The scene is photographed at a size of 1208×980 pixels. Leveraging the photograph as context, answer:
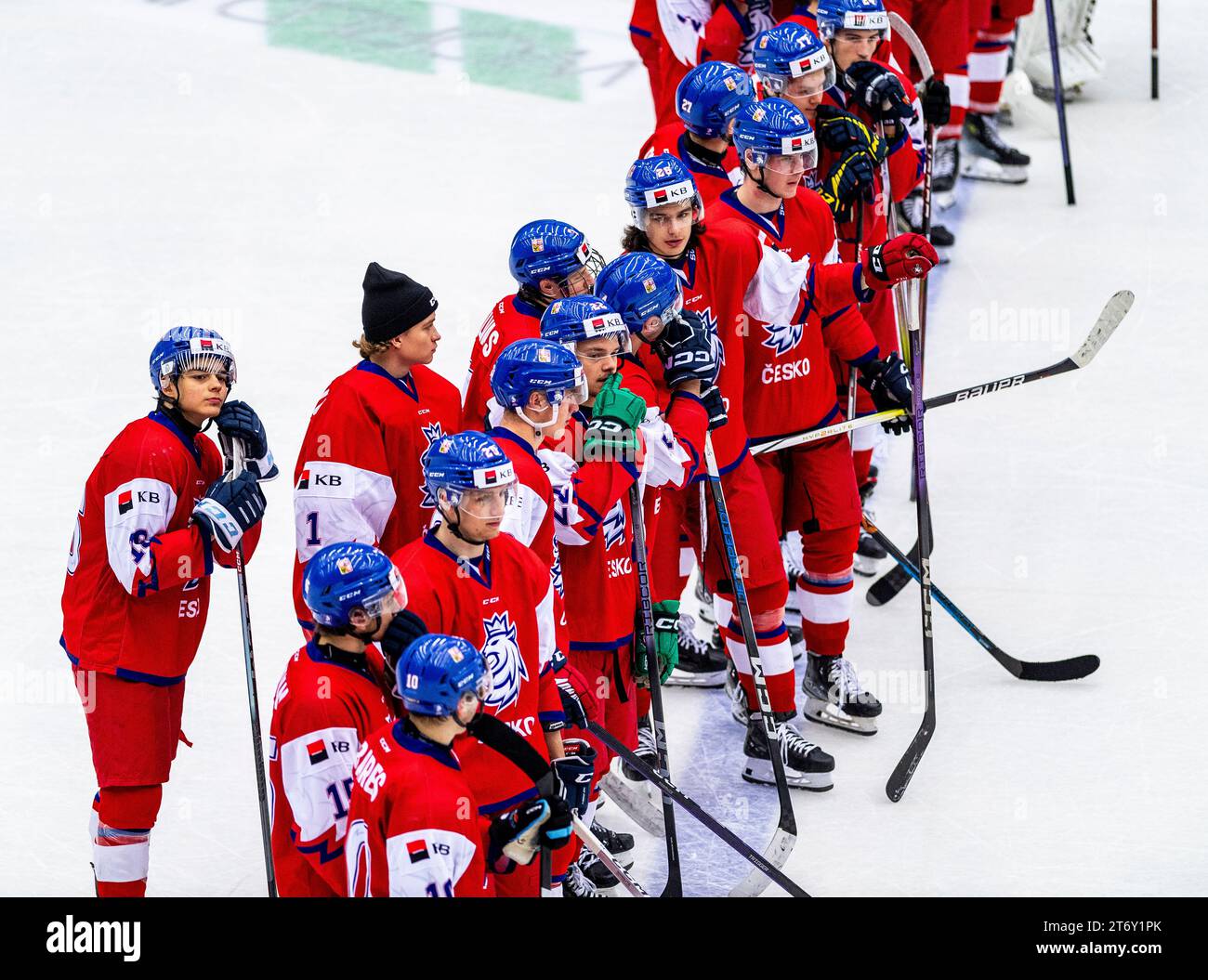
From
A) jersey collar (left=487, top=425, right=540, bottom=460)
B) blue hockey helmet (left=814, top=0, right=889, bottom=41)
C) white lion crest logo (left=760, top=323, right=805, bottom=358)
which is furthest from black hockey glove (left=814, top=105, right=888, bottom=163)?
jersey collar (left=487, top=425, right=540, bottom=460)

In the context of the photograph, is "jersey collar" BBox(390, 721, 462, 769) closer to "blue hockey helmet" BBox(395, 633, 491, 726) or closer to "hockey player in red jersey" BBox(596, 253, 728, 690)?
"blue hockey helmet" BBox(395, 633, 491, 726)

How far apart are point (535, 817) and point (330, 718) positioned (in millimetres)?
398

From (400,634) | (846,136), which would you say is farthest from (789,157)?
(400,634)

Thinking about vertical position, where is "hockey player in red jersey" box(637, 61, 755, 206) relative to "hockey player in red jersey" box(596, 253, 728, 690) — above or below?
above

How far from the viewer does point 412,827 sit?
9.24ft

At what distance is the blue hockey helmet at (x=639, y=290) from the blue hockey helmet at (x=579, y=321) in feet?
0.41

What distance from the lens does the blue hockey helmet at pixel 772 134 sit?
4414mm

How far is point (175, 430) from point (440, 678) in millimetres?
1082

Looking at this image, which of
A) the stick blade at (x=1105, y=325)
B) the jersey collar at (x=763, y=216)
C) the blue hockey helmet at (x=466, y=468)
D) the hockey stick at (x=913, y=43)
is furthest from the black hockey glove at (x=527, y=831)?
the hockey stick at (x=913, y=43)

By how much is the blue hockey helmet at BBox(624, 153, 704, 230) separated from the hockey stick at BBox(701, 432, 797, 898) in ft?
1.84

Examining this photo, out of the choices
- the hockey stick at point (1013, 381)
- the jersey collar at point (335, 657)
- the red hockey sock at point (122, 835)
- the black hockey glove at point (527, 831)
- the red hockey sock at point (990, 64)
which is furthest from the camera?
the red hockey sock at point (990, 64)

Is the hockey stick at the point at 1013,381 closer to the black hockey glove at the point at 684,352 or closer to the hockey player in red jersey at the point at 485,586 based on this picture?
the black hockey glove at the point at 684,352

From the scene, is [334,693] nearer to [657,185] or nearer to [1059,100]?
[657,185]

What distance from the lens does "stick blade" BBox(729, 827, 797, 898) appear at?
4102 millimetres
